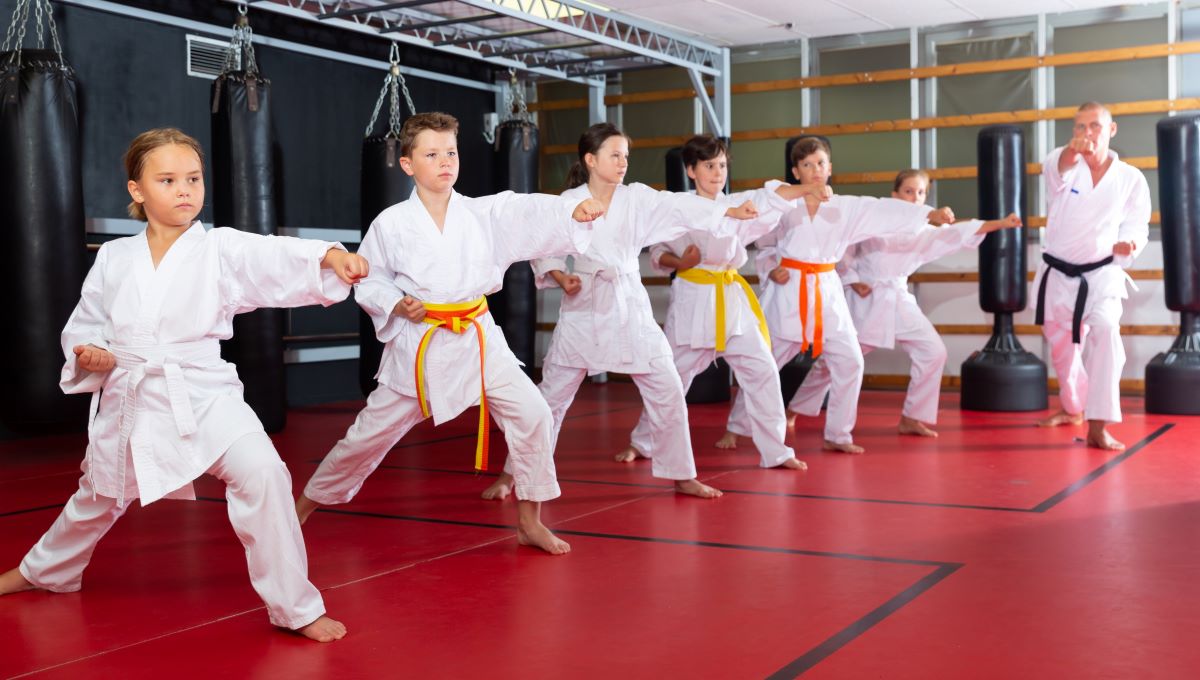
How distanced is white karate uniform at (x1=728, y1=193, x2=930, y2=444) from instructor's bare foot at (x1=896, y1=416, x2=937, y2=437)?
658 mm

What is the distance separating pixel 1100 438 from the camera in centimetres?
530

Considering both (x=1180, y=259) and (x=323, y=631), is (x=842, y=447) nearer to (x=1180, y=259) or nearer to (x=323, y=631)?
(x=1180, y=259)

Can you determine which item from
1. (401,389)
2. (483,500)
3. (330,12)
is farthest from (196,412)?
(330,12)

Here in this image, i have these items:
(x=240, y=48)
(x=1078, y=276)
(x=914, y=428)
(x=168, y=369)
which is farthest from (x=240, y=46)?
(x=1078, y=276)

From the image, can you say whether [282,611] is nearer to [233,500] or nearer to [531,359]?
[233,500]

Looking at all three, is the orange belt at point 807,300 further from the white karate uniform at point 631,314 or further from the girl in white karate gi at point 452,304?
the girl in white karate gi at point 452,304

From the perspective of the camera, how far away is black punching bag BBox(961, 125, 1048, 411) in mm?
6750

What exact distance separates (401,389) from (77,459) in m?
2.80

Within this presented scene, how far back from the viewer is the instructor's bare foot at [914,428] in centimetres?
584

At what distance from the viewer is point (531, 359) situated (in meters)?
7.39

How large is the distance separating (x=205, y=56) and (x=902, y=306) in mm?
4048

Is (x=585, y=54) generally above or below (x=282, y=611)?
above

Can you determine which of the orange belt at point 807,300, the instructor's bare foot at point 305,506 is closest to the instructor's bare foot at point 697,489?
the orange belt at point 807,300

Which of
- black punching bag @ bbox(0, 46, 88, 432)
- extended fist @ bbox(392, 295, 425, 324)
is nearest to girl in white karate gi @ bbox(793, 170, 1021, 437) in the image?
extended fist @ bbox(392, 295, 425, 324)
